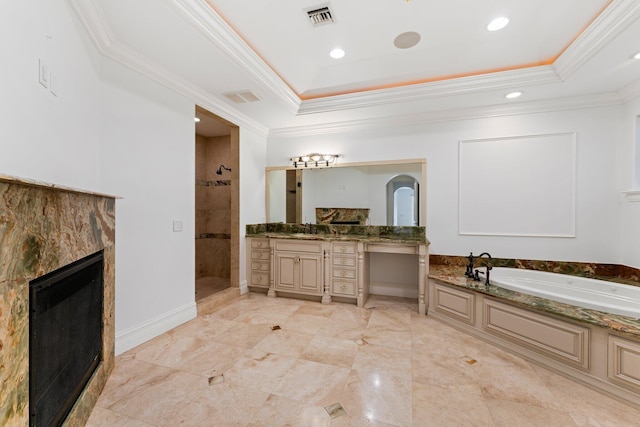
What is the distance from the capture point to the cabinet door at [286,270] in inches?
146

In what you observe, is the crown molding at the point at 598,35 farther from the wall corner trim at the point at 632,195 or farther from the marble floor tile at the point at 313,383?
the marble floor tile at the point at 313,383

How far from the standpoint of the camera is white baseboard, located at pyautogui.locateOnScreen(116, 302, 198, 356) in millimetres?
2262

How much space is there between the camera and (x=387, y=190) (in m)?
3.88

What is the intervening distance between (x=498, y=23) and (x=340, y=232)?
294 cm

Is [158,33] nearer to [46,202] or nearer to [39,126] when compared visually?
[39,126]

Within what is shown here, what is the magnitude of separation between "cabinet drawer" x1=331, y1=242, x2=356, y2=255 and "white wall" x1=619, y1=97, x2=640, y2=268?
294 centimetres

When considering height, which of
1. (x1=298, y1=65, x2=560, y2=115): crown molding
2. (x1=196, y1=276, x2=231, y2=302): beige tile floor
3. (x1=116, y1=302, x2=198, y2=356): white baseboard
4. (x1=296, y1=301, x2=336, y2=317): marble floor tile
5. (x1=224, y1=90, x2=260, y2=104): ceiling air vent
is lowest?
→ (x1=296, y1=301, x2=336, y2=317): marble floor tile

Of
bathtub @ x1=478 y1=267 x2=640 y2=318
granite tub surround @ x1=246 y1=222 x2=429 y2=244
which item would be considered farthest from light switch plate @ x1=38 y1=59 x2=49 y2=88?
bathtub @ x1=478 y1=267 x2=640 y2=318

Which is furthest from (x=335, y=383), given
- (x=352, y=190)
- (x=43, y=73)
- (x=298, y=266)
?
(x=352, y=190)

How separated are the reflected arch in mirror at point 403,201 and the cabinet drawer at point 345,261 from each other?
827 mm

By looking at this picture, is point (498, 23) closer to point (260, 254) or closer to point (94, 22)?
point (94, 22)

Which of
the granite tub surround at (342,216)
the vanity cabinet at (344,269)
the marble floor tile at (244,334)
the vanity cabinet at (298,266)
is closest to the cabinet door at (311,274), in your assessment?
the vanity cabinet at (298,266)

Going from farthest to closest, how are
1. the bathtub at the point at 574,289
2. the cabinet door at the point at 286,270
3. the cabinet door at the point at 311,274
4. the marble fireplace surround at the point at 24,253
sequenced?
the cabinet door at the point at 286,270 < the cabinet door at the point at 311,274 < the bathtub at the point at 574,289 < the marble fireplace surround at the point at 24,253

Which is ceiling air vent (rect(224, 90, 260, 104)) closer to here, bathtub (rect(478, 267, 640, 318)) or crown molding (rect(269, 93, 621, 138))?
crown molding (rect(269, 93, 621, 138))
